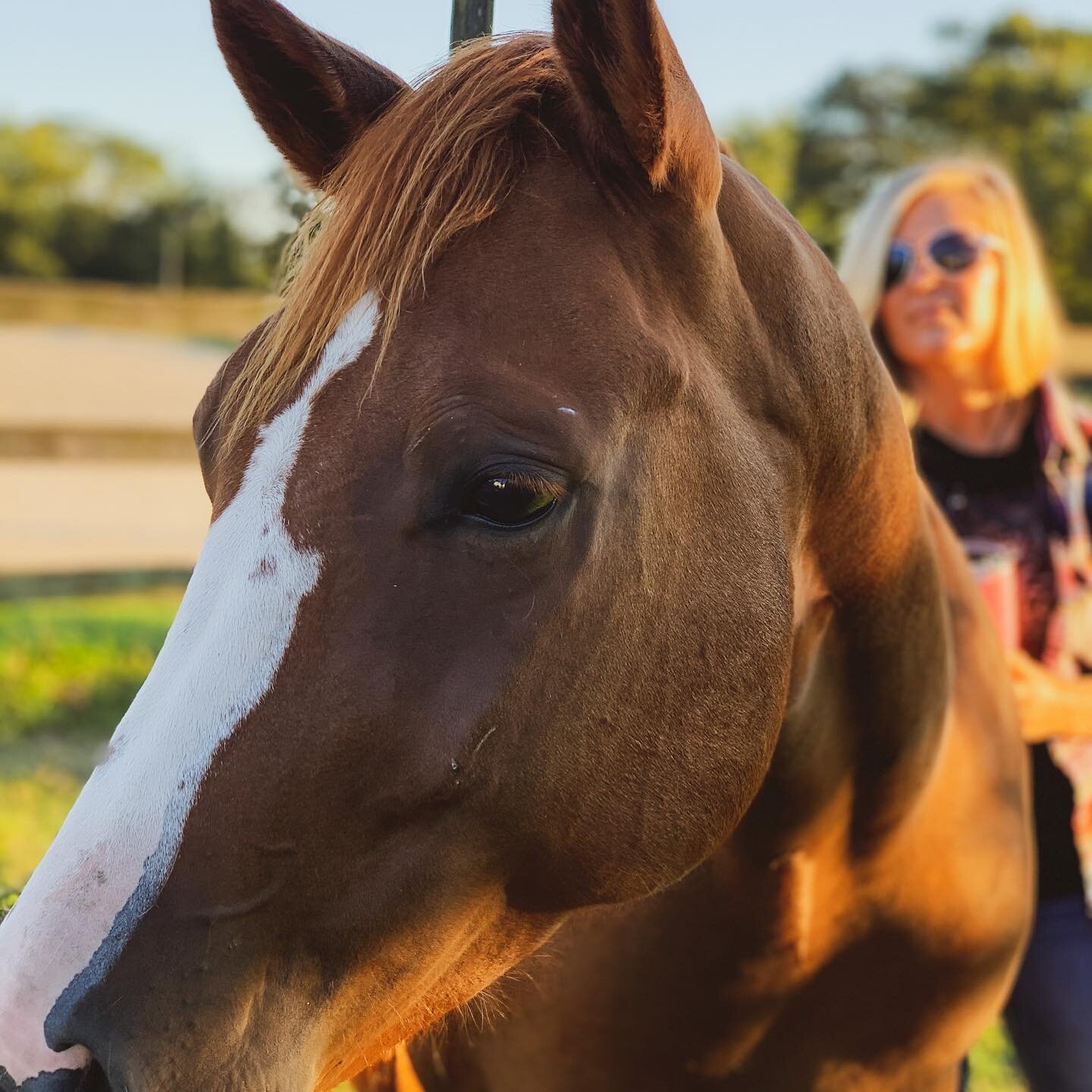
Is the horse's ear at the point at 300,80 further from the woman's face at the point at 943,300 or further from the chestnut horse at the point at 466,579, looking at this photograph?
the woman's face at the point at 943,300

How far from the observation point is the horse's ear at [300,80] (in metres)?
1.55

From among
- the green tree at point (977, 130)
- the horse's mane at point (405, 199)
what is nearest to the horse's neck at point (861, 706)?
the horse's mane at point (405, 199)

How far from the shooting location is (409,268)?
1320 millimetres

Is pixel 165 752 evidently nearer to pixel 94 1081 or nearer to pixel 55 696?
pixel 94 1081

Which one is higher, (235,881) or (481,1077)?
(235,881)

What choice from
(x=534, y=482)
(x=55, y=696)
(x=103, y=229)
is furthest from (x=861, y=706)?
(x=103, y=229)

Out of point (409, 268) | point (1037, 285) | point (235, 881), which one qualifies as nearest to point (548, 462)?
point (409, 268)

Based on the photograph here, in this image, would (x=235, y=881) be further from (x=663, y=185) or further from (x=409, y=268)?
(x=663, y=185)

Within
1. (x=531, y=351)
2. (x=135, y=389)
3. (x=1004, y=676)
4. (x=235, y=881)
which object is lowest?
(x=135, y=389)

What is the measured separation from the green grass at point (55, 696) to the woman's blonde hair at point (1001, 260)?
13.8 ft

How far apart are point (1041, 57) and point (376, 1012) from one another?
46.2m

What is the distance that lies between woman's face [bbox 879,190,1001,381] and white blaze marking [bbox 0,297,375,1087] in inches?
73.5

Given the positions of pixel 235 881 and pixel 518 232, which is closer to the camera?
pixel 235 881

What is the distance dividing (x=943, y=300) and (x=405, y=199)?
1794mm
